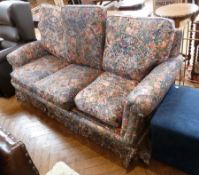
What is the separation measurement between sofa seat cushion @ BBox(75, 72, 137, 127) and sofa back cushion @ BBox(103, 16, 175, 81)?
103 millimetres

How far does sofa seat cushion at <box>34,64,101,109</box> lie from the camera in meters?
1.79

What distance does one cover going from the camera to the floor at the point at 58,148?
Answer: 1603 mm

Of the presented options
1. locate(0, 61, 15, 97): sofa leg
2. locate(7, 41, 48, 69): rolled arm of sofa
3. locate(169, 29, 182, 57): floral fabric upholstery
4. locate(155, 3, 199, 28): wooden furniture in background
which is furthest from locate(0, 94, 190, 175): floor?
locate(155, 3, 199, 28): wooden furniture in background

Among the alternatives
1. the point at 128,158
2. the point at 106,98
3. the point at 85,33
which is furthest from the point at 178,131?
the point at 85,33

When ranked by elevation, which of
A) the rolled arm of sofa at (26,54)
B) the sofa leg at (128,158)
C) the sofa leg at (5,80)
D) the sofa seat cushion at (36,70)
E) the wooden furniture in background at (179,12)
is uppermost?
the wooden furniture in background at (179,12)

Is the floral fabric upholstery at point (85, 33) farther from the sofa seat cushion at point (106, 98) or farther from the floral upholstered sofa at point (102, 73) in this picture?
the sofa seat cushion at point (106, 98)

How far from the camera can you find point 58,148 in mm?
1862

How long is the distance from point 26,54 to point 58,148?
113 centimetres

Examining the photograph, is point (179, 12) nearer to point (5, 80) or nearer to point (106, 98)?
point (106, 98)

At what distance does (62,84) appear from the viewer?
6.20ft

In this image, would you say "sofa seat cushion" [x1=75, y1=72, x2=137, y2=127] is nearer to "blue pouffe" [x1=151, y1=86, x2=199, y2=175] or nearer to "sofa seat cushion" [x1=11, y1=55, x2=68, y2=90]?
"blue pouffe" [x1=151, y1=86, x2=199, y2=175]

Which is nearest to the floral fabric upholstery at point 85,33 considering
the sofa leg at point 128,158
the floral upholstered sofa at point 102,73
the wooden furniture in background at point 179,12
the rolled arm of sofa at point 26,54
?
the floral upholstered sofa at point 102,73

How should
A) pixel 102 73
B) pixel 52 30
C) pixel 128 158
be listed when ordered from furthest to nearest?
pixel 52 30 → pixel 102 73 → pixel 128 158

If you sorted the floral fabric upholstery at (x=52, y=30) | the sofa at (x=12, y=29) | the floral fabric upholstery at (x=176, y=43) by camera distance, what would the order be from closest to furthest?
1. the floral fabric upholstery at (x=176, y=43)
2. the floral fabric upholstery at (x=52, y=30)
3. the sofa at (x=12, y=29)
